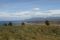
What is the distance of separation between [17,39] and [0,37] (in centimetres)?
162

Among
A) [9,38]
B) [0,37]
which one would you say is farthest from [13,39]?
[0,37]

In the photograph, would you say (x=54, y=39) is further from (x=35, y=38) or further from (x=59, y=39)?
(x=35, y=38)

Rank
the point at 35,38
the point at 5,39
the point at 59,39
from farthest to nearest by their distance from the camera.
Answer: the point at 59,39 < the point at 35,38 < the point at 5,39

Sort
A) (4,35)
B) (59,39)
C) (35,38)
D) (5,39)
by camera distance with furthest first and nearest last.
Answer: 1. (59,39)
2. (35,38)
3. (4,35)
4. (5,39)

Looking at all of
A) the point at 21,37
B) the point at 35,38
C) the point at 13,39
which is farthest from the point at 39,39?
the point at 13,39

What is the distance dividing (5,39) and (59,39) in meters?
6.90

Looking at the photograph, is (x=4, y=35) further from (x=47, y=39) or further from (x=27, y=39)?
(x=47, y=39)

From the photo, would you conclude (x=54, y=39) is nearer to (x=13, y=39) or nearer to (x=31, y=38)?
(x=31, y=38)

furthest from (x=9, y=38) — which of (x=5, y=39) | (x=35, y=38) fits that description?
(x=35, y=38)

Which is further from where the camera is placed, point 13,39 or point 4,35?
point 4,35

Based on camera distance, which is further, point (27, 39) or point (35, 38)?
point (35, 38)

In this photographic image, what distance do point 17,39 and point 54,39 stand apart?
15.6 ft

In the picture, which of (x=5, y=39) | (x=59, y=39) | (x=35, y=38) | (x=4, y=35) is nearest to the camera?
(x=5, y=39)

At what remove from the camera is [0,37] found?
1752 centimetres
